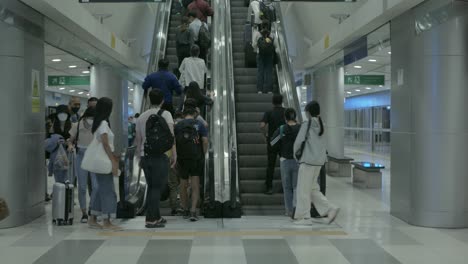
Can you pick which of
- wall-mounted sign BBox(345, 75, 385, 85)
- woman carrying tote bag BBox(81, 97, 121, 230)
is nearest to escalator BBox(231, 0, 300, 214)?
woman carrying tote bag BBox(81, 97, 121, 230)

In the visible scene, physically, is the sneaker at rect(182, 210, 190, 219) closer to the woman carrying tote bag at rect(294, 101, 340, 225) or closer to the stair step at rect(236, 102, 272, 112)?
the woman carrying tote bag at rect(294, 101, 340, 225)

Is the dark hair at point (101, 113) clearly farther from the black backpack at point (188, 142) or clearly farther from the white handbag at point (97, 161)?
the black backpack at point (188, 142)

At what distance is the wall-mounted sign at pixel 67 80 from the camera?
22719mm

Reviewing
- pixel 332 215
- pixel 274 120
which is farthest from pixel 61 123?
pixel 332 215

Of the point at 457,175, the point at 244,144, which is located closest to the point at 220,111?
the point at 244,144

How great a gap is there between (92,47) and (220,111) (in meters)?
4.71

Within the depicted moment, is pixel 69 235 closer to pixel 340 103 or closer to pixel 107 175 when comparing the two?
pixel 107 175

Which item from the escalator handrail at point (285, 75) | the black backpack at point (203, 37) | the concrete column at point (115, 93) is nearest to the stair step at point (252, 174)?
the escalator handrail at point (285, 75)

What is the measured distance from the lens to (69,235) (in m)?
6.91

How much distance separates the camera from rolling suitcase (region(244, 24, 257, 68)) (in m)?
12.2

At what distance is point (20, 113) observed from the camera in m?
7.81

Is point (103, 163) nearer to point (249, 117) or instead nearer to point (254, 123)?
point (254, 123)

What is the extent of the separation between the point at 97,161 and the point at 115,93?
35.5ft

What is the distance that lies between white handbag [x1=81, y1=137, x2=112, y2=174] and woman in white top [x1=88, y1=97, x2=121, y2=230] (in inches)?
2.2
